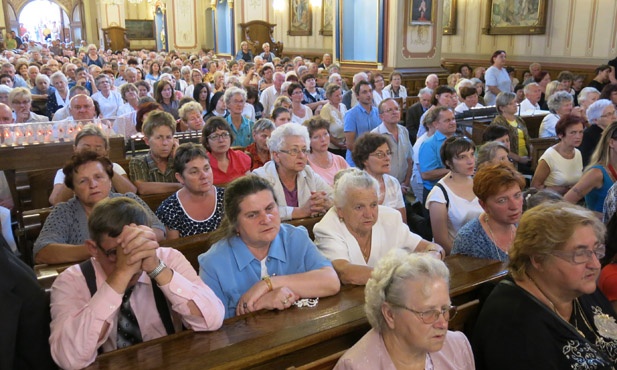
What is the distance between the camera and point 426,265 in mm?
1785

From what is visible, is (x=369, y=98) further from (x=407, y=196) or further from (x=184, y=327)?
(x=184, y=327)

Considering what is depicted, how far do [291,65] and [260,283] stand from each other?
10850 millimetres

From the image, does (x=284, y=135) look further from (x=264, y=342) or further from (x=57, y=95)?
(x=57, y=95)

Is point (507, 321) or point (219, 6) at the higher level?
point (219, 6)

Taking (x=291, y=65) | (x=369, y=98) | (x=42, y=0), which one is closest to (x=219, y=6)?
(x=291, y=65)

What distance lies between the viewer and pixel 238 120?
6.03 metres

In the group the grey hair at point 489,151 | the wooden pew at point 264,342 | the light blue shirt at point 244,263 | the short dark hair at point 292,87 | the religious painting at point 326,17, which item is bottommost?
the wooden pew at point 264,342

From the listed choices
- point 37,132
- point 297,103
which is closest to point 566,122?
point 297,103

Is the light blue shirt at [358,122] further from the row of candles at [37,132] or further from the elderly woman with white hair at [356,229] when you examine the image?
the elderly woman with white hair at [356,229]

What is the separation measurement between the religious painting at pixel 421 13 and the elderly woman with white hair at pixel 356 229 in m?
9.18

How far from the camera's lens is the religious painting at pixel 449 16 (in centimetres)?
1381

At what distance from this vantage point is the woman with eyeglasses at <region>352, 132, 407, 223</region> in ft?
12.3

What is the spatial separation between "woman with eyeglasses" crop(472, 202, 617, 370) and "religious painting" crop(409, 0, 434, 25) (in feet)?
31.9

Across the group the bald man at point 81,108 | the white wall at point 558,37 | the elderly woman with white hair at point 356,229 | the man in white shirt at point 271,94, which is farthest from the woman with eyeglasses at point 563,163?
the white wall at point 558,37
